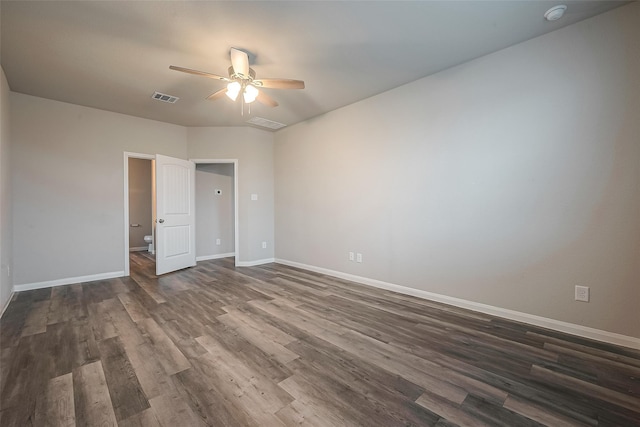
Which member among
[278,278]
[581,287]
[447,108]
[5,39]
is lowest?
[278,278]

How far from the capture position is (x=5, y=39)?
2.43 metres

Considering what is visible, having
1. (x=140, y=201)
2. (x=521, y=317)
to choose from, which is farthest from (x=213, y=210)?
(x=521, y=317)

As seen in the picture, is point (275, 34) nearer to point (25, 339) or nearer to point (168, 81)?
point (168, 81)

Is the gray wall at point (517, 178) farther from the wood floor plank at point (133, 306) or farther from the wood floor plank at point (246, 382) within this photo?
the wood floor plank at point (133, 306)

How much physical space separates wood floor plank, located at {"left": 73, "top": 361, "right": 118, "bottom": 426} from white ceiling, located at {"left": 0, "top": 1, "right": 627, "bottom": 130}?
110 inches

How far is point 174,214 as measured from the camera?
15.4ft

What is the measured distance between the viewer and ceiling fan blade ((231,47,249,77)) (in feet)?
8.29

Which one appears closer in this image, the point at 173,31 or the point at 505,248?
the point at 173,31

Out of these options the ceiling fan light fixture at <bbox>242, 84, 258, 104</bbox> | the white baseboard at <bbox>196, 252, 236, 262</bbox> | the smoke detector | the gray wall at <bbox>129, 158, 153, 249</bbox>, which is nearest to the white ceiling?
the smoke detector

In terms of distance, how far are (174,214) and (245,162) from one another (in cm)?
165

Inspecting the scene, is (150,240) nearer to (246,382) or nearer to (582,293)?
(246,382)

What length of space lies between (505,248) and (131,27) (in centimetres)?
418

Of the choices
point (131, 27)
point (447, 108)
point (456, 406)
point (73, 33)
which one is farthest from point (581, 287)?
point (73, 33)

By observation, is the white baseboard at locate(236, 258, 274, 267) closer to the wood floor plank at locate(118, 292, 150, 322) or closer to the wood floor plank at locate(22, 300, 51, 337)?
the wood floor plank at locate(118, 292, 150, 322)
